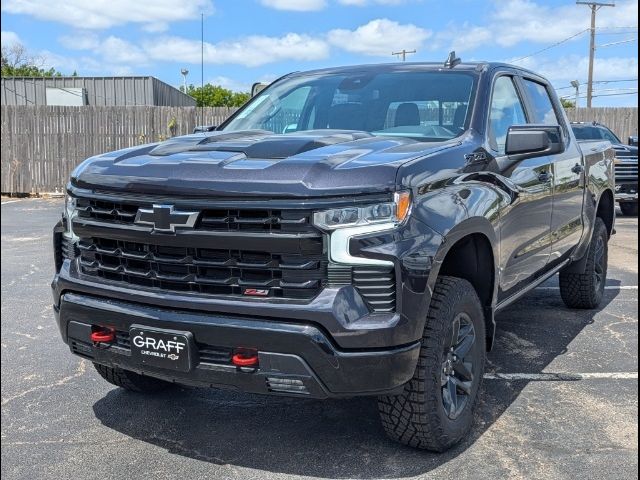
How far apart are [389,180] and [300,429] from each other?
1531mm

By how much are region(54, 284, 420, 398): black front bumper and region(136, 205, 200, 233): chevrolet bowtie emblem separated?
35cm

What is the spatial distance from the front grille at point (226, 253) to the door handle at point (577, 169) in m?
3.12

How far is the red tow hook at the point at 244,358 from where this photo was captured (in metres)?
2.84

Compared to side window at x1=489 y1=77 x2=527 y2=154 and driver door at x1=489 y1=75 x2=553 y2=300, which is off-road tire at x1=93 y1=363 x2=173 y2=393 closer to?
Result: driver door at x1=489 y1=75 x2=553 y2=300

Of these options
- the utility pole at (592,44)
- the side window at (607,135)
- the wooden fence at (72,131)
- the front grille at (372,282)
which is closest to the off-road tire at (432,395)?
the front grille at (372,282)

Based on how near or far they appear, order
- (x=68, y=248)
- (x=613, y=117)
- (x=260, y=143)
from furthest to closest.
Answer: (x=613, y=117) → (x=68, y=248) → (x=260, y=143)

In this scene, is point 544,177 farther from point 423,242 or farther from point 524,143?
point 423,242

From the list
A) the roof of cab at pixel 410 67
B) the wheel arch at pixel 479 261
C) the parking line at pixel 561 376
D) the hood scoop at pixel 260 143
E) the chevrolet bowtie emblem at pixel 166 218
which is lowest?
the parking line at pixel 561 376

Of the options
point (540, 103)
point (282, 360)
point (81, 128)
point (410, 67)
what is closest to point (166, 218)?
point (282, 360)

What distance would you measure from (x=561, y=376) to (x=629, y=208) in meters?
11.6

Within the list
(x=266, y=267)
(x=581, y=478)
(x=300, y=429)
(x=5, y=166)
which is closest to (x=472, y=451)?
(x=581, y=478)

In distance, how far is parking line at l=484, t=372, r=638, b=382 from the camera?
14.6 ft

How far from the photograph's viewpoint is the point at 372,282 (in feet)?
9.09

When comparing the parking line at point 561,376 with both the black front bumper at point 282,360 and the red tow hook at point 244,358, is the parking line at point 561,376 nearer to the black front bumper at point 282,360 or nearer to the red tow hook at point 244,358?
the black front bumper at point 282,360
